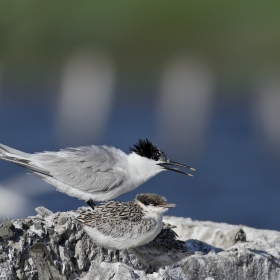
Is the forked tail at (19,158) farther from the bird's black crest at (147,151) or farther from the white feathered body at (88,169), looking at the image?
the bird's black crest at (147,151)

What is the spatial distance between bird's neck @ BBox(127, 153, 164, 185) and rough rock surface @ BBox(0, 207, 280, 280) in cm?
58

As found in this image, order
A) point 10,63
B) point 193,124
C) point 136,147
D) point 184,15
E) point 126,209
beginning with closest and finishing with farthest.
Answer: point 126,209, point 136,147, point 193,124, point 10,63, point 184,15

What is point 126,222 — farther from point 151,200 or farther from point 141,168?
point 141,168

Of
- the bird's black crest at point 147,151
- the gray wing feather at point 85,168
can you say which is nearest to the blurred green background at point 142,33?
the bird's black crest at point 147,151

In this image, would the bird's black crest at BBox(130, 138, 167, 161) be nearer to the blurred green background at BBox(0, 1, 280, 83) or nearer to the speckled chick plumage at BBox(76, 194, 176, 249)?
the speckled chick plumage at BBox(76, 194, 176, 249)

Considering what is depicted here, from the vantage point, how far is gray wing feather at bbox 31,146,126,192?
466 cm

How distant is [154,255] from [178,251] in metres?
0.12

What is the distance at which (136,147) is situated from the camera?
4855 millimetres

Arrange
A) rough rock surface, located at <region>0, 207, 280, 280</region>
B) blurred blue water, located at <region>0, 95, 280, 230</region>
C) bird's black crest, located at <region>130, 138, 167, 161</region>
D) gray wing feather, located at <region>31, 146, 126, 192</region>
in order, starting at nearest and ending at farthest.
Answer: rough rock surface, located at <region>0, 207, 280, 280</region>, gray wing feather, located at <region>31, 146, 126, 192</region>, bird's black crest, located at <region>130, 138, 167, 161</region>, blurred blue water, located at <region>0, 95, 280, 230</region>

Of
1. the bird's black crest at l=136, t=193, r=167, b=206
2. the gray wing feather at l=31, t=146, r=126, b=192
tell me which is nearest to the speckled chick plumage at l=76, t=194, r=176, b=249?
the bird's black crest at l=136, t=193, r=167, b=206

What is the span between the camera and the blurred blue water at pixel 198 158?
25.7ft

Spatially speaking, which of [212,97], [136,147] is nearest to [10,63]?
[212,97]

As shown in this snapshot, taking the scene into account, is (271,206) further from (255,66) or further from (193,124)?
(255,66)

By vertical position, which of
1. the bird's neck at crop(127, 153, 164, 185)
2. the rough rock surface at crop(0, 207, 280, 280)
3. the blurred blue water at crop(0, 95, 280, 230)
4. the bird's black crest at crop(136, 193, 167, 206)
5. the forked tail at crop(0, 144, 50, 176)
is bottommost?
the rough rock surface at crop(0, 207, 280, 280)
